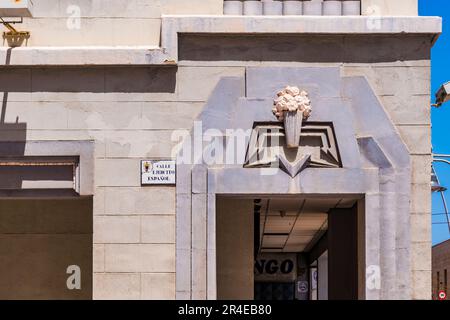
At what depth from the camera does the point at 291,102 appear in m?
14.6

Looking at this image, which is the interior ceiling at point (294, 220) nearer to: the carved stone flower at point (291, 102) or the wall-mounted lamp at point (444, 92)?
the carved stone flower at point (291, 102)

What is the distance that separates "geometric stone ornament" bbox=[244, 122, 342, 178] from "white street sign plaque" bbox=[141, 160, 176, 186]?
1162 mm

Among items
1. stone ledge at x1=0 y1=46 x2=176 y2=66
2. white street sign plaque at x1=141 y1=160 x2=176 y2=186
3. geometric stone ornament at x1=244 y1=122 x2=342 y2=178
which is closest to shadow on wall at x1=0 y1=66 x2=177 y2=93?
stone ledge at x1=0 y1=46 x2=176 y2=66

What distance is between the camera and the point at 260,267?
36.7 metres

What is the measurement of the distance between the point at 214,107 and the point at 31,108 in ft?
9.58

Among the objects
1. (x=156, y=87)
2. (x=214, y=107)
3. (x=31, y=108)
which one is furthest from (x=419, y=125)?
(x=31, y=108)

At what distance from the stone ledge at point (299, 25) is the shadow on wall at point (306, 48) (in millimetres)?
141

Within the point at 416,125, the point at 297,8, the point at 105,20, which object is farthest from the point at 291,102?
the point at 105,20

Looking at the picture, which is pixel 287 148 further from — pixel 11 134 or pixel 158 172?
pixel 11 134

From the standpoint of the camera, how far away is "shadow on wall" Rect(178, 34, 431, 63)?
1491 cm

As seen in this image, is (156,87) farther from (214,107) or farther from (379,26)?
(379,26)

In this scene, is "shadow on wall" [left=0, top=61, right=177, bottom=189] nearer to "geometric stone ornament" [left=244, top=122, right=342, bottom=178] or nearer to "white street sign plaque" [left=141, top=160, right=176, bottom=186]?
"white street sign plaque" [left=141, top=160, right=176, bottom=186]

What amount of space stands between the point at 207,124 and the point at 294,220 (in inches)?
307

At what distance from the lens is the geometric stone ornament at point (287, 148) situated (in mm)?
14719
